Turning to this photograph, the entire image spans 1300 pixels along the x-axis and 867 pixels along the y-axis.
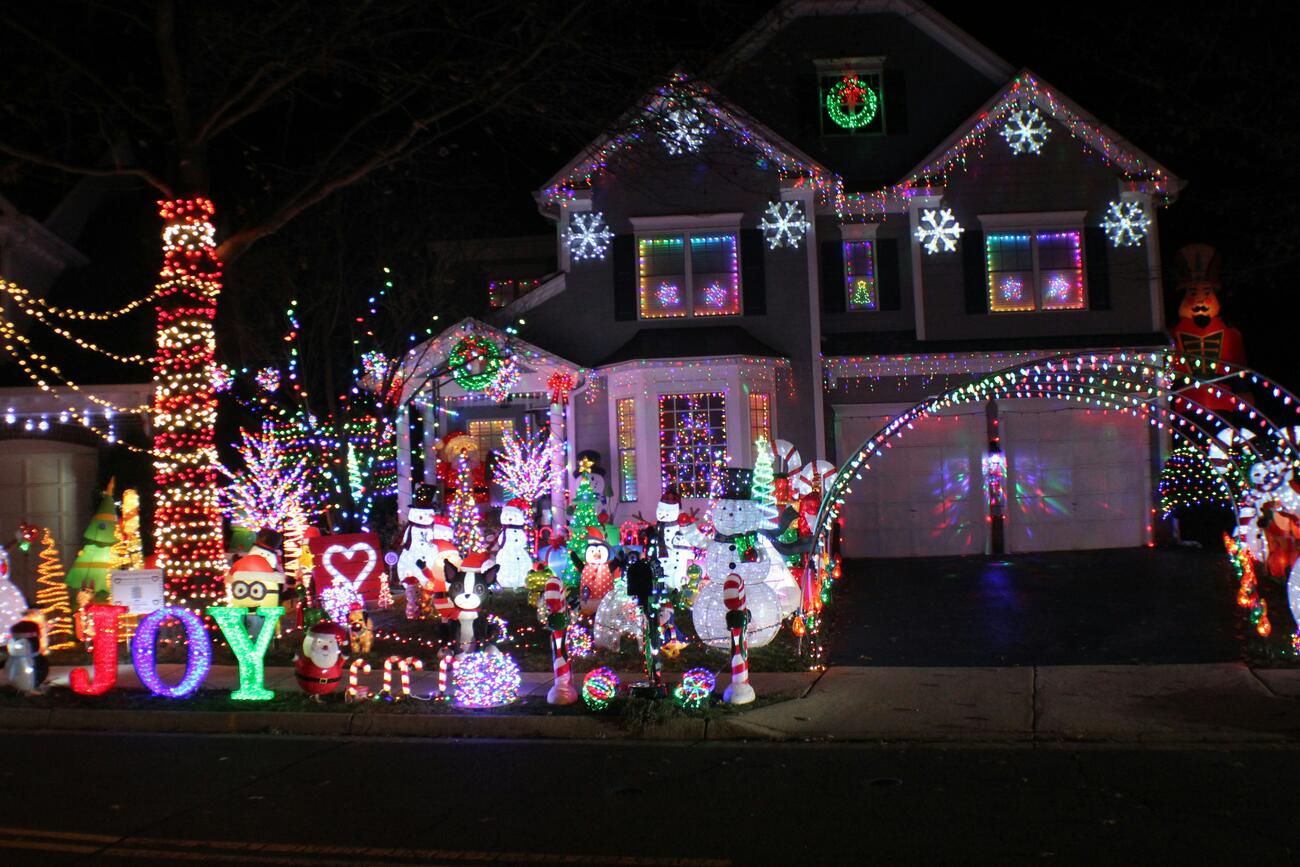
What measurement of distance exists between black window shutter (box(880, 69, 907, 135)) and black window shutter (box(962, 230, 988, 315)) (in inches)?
105

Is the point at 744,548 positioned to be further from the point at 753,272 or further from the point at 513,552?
the point at 753,272

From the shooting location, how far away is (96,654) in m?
10.6

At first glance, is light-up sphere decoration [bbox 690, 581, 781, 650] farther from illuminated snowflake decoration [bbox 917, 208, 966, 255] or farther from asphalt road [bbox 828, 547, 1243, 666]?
illuminated snowflake decoration [bbox 917, 208, 966, 255]

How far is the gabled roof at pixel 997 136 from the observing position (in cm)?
1886

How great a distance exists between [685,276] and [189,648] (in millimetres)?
10824

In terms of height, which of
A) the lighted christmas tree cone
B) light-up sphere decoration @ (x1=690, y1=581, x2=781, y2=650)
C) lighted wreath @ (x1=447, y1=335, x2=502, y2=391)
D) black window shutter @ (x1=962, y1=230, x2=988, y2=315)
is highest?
black window shutter @ (x1=962, y1=230, x2=988, y2=315)

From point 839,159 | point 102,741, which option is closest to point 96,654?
point 102,741

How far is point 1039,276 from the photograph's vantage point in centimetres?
1912

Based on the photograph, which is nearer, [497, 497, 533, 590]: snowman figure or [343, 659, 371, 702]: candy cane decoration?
[343, 659, 371, 702]: candy cane decoration

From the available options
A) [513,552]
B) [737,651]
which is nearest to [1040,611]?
[737,651]

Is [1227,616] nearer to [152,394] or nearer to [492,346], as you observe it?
[492,346]

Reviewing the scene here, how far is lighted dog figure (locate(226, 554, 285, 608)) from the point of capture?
418 inches

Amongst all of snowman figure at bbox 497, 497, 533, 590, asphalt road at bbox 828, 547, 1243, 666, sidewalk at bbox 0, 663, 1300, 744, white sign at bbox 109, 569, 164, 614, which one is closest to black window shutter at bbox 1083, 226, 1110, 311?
asphalt road at bbox 828, 547, 1243, 666

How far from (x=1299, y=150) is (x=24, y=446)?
18.6 meters
